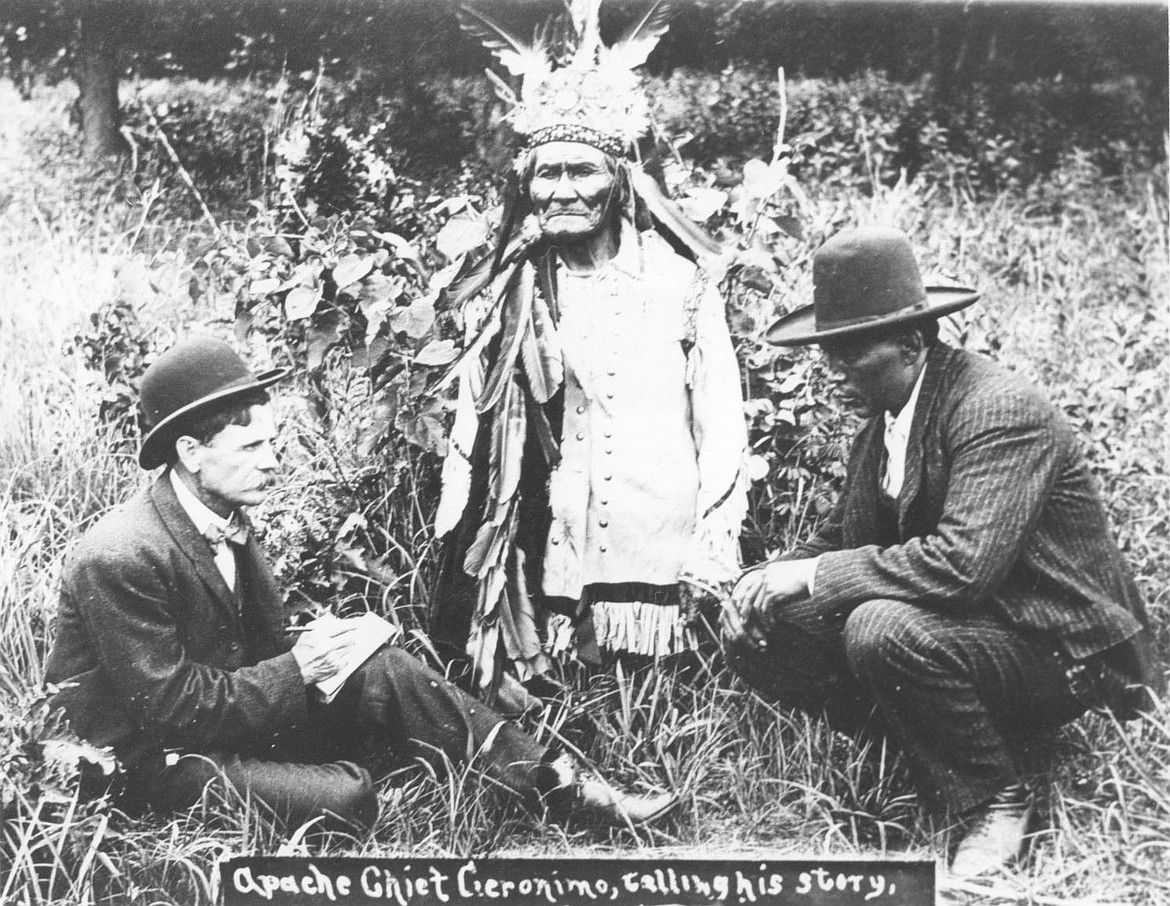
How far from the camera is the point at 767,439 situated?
367cm

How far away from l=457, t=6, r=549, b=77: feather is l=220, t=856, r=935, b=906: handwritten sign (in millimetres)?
2350

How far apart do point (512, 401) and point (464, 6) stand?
1.25 m

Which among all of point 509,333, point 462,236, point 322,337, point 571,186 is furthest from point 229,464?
point 571,186

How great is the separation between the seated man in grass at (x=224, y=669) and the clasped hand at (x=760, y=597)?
0.53 metres

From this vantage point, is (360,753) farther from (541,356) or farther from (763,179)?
(763,179)

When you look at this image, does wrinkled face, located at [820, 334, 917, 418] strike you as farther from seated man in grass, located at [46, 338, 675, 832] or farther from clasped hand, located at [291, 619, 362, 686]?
clasped hand, located at [291, 619, 362, 686]

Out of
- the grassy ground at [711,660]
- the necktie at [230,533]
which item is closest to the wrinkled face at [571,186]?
the grassy ground at [711,660]

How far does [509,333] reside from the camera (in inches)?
140

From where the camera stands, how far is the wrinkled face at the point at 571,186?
137 inches

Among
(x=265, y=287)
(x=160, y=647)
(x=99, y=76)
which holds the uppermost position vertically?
(x=99, y=76)

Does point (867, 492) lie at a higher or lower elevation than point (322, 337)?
lower

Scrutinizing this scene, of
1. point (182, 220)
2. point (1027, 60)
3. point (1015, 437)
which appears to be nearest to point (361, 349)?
point (182, 220)

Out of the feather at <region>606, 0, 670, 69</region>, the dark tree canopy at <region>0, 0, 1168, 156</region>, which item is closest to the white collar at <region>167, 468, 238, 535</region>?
the dark tree canopy at <region>0, 0, 1168, 156</region>

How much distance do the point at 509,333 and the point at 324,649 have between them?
107 centimetres
